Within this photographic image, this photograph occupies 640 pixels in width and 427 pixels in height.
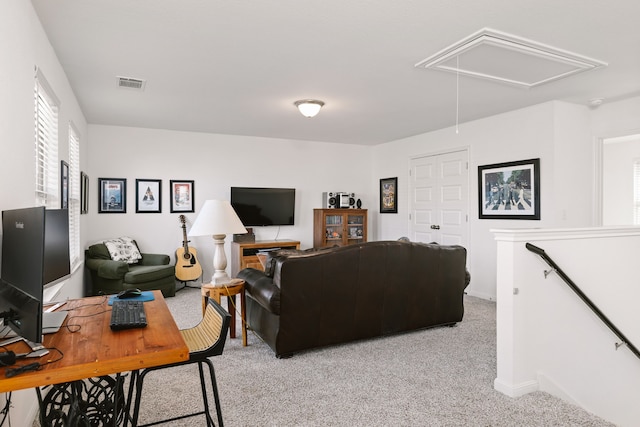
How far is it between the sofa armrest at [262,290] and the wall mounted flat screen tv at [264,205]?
2842 mm

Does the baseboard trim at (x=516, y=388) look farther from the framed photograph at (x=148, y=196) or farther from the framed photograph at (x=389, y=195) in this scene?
the framed photograph at (x=148, y=196)

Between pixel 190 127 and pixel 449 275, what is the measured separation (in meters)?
4.27

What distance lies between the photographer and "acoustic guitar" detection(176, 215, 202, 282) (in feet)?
19.6

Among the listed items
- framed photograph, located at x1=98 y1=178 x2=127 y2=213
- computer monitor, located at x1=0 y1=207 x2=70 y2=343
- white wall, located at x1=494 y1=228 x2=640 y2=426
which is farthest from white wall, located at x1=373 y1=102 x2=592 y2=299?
computer monitor, located at x1=0 y1=207 x2=70 y2=343

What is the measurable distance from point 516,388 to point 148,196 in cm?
543

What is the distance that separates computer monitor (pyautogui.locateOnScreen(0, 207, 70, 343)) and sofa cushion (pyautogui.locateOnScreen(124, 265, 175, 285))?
3602 millimetres

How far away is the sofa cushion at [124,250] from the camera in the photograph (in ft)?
17.9

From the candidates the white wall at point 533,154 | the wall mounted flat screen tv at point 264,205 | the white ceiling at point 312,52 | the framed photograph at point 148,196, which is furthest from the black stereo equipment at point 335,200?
the framed photograph at point 148,196

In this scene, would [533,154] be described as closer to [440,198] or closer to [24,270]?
[440,198]

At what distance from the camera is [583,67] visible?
3.46 metres

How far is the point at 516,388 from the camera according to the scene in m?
2.65

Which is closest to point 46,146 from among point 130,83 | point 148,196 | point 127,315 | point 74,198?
point 130,83

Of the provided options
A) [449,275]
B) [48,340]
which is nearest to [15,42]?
[48,340]

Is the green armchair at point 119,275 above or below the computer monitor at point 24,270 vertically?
below
